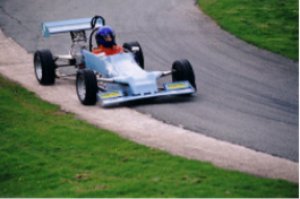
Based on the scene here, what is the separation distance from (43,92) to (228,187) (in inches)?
315

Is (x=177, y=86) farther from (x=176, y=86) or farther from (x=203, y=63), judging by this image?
(x=203, y=63)

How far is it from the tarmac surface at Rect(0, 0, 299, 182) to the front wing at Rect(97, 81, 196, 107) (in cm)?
28

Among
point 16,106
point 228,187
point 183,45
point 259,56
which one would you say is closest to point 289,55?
point 259,56

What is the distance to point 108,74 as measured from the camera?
13586 mm

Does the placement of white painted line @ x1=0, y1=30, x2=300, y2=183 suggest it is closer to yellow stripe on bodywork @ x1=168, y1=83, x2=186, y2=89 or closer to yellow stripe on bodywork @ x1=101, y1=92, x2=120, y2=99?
yellow stripe on bodywork @ x1=101, y1=92, x2=120, y2=99

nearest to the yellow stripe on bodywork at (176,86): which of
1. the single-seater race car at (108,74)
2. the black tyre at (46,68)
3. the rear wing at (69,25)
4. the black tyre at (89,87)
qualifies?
the single-seater race car at (108,74)

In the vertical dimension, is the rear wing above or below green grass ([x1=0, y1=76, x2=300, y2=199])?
above

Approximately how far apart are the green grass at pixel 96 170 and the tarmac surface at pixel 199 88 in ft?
2.14

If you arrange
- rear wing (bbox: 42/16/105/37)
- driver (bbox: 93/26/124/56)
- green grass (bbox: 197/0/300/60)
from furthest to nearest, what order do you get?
1. green grass (bbox: 197/0/300/60)
2. rear wing (bbox: 42/16/105/37)
3. driver (bbox: 93/26/124/56)

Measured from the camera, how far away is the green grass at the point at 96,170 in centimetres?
767

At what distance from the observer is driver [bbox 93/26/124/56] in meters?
14.3

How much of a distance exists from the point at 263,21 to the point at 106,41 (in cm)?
1048

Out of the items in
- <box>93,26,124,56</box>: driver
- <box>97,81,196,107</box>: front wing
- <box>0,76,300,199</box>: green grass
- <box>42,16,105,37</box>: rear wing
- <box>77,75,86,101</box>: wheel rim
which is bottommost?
<box>0,76,300,199</box>: green grass

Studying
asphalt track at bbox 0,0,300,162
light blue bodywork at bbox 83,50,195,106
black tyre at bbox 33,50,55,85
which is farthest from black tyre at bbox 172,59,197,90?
black tyre at bbox 33,50,55,85
